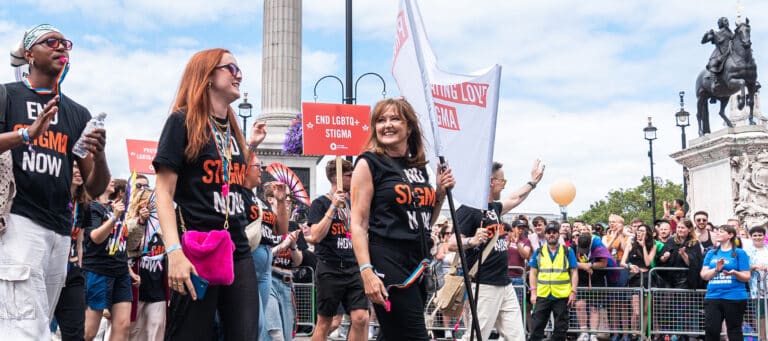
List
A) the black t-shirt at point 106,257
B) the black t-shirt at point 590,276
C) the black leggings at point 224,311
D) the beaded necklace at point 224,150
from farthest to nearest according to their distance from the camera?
1. the black t-shirt at point 590,276
2. the black t-shirt at point 106,257
3. the beaded necklace at point 224,150
4. the black leggings at point 224,311

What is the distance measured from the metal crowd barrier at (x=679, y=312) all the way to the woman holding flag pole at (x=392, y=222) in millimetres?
9155

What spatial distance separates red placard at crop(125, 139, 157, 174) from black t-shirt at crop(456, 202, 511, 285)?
25.4 feet

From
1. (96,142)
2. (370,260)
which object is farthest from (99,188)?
(370,260)

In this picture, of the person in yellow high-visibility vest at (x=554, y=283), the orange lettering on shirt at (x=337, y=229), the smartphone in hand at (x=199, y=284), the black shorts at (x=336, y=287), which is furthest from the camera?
the person in yellow high-visibility vest at (x=554, y=283)

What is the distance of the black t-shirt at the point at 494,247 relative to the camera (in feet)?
29.4

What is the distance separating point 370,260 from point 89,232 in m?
4.40

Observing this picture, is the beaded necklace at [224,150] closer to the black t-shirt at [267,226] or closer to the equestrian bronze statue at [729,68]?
the black t-shirt at [267,226]

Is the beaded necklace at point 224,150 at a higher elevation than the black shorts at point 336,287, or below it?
higher

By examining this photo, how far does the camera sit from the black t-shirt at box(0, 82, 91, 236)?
4633mm

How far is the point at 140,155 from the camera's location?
1554cm

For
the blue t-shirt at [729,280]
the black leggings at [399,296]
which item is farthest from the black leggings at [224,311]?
the blue t-shirt at [729,280]

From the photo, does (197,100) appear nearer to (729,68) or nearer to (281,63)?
(729,68)

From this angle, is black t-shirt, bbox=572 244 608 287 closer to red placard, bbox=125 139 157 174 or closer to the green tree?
red placard, bbox=125 139 157 174

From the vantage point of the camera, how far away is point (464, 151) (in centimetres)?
705
